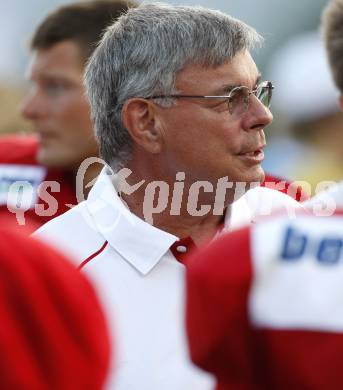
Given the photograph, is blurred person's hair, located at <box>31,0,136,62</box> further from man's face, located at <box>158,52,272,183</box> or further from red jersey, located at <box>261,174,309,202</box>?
man's face, located at <box>158,52,272,183</box>

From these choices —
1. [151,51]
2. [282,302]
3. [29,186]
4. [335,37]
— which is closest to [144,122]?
[151,51]

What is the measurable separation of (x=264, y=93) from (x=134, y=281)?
678 mm

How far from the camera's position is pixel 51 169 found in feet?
14.6

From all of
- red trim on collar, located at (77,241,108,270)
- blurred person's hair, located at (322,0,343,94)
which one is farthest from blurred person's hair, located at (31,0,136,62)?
red trim on collar, located at (77,241,108,270)

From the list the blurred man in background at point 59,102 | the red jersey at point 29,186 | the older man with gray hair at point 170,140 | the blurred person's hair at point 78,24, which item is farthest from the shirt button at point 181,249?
the blurred person's hair at point 78,24

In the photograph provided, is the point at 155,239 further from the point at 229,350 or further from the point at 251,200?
the point at 229,350

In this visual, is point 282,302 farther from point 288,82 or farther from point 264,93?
point 288,82

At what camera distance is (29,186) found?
4422 mm

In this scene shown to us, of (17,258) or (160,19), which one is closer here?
(17,258)

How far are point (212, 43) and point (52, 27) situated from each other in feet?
4.97

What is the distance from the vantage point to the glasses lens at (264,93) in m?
3.22

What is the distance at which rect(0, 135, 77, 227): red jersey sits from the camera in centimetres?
418

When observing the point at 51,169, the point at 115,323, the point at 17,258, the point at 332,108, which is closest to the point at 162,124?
the point at 115,323

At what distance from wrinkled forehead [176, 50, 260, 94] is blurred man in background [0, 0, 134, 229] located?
4.17ft
